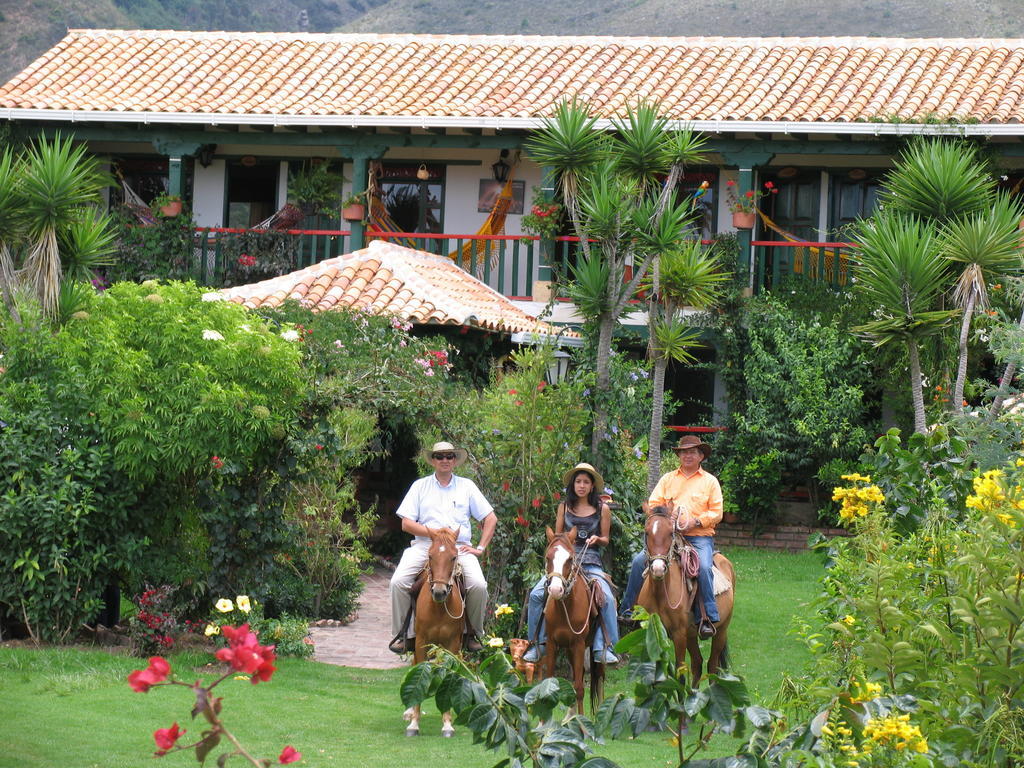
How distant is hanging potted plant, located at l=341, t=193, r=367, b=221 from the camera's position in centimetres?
2031

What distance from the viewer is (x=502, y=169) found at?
21.3 metres

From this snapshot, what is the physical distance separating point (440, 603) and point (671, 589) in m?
1.74

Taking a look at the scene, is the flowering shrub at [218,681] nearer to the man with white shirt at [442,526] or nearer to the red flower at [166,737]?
the red flower at [166,737]

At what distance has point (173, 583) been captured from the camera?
11.3 m

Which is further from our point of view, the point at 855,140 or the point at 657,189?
the point at 855,140

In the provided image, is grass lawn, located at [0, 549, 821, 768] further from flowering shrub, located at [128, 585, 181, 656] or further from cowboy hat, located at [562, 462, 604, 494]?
cowboy hat, located at [562, 462, 604, 494]

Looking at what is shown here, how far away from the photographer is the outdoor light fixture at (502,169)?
2122 centimetres

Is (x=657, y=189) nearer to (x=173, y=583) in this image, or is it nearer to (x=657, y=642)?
(x=173, y=583)

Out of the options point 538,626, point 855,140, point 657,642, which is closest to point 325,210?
point 855,140

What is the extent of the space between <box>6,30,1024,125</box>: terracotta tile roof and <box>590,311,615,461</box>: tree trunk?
743cm

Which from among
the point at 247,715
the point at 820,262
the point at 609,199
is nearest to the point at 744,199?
the point at 820,262

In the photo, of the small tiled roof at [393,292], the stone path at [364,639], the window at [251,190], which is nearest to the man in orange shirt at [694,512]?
the stone path at [364,639]

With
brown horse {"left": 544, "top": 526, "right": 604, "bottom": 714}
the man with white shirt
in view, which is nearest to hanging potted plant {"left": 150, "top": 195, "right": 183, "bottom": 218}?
the man with white shirt

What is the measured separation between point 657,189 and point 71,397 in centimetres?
586
